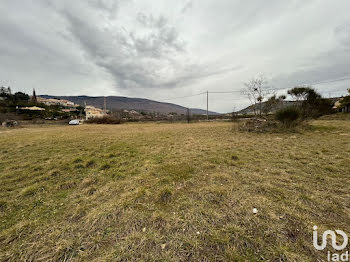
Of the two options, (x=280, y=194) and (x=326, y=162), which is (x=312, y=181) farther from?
(x=326, y=162)

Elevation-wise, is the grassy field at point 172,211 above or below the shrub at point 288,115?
below

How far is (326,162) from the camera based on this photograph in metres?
3.41

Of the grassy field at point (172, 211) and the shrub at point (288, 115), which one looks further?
the shrub at point (288, 115)

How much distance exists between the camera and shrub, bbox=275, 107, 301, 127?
8.48 meters

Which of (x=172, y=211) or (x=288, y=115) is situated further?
(x=288, y=115)

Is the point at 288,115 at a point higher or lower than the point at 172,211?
higher

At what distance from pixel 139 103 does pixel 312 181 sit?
109 m

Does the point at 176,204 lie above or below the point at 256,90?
below

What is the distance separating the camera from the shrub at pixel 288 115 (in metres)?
8.48

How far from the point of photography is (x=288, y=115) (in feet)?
28.2

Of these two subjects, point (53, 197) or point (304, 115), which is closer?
point (53, 197)

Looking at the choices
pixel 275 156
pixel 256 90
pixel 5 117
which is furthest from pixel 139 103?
pixel 275 156

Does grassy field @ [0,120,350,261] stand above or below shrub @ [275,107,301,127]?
below

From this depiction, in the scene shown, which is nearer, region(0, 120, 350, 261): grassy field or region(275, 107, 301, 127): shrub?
region(0, 120, 350, 261): grassy field
